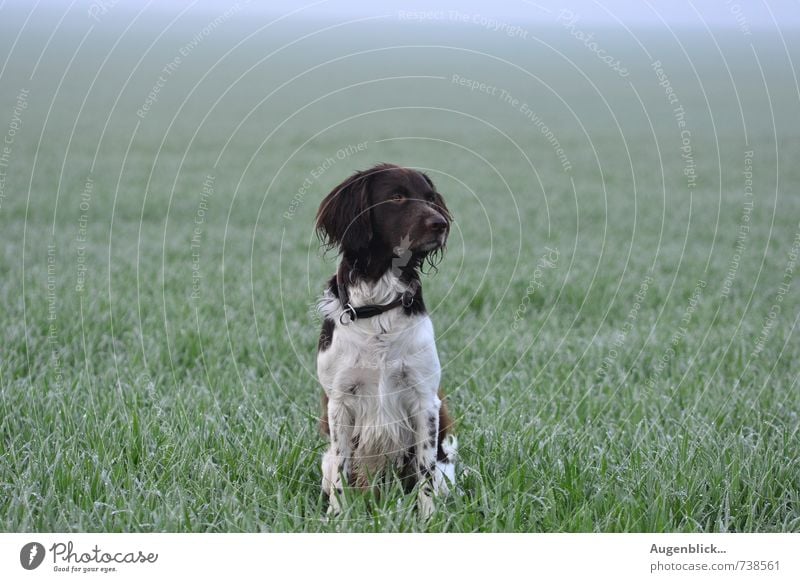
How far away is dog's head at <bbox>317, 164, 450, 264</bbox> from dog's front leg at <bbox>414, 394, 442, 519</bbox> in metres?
0.78

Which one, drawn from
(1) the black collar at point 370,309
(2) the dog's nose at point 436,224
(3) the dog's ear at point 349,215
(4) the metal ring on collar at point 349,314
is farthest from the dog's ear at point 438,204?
(4) the metal ring on collar at point 349,314

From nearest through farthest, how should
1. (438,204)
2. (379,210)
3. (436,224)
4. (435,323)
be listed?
1. (436,224)
2. (379,210)
3. (438,204)
4. (435,323)

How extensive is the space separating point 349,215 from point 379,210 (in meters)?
0.15

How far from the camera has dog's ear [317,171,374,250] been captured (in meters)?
4.05

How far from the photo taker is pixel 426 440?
4.25 metres

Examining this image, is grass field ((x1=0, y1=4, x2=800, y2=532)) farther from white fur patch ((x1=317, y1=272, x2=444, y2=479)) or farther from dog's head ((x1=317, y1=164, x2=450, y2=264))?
dog's head ((x1=317, y1=164, x2=450, y2=264))

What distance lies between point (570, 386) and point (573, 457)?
166cm

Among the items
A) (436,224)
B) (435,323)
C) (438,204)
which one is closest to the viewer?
(436,224)

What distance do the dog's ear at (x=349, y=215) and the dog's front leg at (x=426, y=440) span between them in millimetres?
874

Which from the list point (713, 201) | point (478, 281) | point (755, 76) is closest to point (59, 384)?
point (478, 281)

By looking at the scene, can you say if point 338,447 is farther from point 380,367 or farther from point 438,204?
point 438,204

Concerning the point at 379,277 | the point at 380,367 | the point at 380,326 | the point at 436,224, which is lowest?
the point at 380,367

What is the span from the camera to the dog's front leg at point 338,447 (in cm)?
423

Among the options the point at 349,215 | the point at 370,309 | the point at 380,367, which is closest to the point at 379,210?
the point at 349,215
